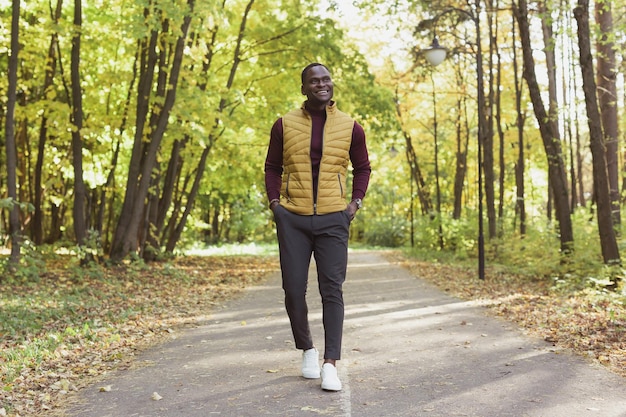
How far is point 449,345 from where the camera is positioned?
7219 millimetres

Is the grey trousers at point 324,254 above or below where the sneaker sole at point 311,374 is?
above

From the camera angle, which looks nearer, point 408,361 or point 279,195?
point 279,195

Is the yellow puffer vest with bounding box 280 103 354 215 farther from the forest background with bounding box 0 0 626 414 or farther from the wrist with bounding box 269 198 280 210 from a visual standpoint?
the forest background with bounding box 0 0 626 414

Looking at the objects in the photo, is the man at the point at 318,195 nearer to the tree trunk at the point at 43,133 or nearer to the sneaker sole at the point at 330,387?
the sneaker sole at the point at 330,387

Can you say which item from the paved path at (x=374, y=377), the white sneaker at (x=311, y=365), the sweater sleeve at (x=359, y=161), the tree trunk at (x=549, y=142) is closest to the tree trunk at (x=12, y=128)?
the paved path at (x=374, y=377)

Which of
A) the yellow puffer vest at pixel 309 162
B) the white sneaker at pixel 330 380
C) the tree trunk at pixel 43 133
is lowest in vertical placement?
the white sneaker at pixel 330 380

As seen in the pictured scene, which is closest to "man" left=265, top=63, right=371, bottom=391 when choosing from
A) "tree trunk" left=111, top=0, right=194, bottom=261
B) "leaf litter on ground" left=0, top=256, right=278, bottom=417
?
"leaf litter on ground" left=0, top=256, right=278, bottom=417

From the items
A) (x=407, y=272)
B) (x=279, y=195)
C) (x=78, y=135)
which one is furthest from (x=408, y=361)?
(x=407, y=272)

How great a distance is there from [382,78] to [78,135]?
16858 millimetres

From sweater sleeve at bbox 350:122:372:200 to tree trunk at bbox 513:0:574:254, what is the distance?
9950 millimetres

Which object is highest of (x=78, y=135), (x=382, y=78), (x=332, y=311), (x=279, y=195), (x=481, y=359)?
(x=382, y=78)

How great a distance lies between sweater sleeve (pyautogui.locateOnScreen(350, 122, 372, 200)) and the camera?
5.32m

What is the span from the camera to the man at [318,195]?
5172 millimetres

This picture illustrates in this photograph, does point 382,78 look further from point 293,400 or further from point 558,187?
point 293,400
